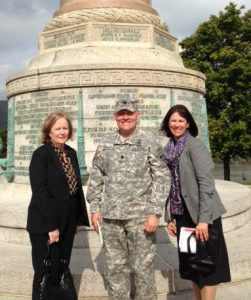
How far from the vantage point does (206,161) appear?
10.6 ft

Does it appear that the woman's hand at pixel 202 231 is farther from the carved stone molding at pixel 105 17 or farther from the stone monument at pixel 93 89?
the carved stone molding at pixel 105 17

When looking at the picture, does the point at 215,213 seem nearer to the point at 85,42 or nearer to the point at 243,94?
the point at 85,42

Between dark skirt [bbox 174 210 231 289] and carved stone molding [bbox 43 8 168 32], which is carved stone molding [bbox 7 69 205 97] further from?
dark skirt [bbox 174 210 231 289]

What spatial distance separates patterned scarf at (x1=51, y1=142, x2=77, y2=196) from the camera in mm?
3434

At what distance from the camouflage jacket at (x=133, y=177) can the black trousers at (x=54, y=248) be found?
0.32 m

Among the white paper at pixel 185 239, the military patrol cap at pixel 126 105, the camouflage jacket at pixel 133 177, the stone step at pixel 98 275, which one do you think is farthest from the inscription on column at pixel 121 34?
the white paper at pixel 185 239

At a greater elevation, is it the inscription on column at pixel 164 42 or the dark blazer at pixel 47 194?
the inscription on column at pixel 164 42

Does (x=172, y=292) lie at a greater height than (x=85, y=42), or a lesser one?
lesser

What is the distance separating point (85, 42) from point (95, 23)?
46 cm

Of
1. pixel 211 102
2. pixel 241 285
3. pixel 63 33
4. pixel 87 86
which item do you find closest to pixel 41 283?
pixel 241 285

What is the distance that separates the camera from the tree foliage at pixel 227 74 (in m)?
20.9

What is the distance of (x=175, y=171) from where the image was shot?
11.1 ft

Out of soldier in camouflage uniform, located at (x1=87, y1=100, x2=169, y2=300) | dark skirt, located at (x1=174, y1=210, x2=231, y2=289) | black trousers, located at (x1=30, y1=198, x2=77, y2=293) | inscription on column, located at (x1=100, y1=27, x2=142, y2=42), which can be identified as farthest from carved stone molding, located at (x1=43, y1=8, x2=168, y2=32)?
dark skirt, located at (x1=174, y1=210, x2=231, y2=289)

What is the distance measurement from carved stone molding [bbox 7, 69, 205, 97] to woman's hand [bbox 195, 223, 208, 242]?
4.62m
